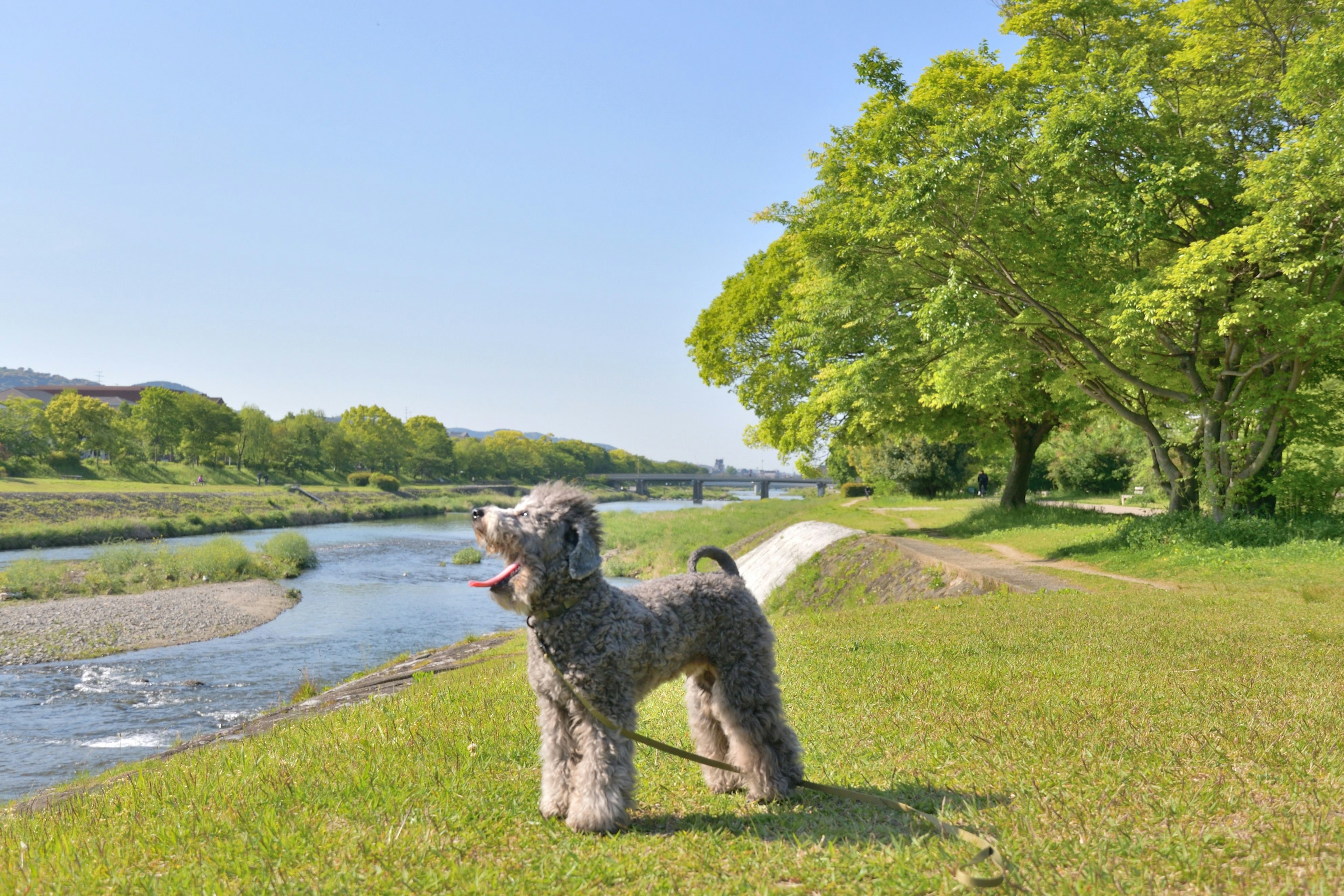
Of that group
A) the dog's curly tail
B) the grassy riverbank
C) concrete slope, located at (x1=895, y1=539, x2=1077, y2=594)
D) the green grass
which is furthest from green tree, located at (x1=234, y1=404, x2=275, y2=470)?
the dog's curly tail

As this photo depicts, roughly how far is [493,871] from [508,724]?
2786 mm

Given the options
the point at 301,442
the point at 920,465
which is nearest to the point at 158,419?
the point at 301,442

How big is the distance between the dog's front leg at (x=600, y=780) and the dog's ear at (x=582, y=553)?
0.67 m

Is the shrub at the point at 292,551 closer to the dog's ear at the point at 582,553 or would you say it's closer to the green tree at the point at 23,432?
the dog's ear at the point at 582,553

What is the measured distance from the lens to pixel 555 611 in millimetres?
3900

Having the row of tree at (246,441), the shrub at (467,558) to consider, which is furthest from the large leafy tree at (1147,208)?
the row of tree at (246,441)

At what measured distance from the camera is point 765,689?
448 centimetres

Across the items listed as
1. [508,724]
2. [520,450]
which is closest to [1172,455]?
[508,724]

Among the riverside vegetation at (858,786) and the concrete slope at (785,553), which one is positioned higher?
the riverside vegetation at (858,786)

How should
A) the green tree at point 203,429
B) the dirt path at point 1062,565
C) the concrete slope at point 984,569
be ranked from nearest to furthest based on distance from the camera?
1. the concrete slope at point 984,569
2. the dirt path at point 1062,565
3. the green tree at point 203,429

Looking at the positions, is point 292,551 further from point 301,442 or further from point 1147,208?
point 301,442

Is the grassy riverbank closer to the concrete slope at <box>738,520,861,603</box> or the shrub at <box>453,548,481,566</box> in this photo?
the shrub at <box>453,548,481,566</box>

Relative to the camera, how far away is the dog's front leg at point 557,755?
13.1 feet

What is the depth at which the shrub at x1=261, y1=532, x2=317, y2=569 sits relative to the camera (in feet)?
112
